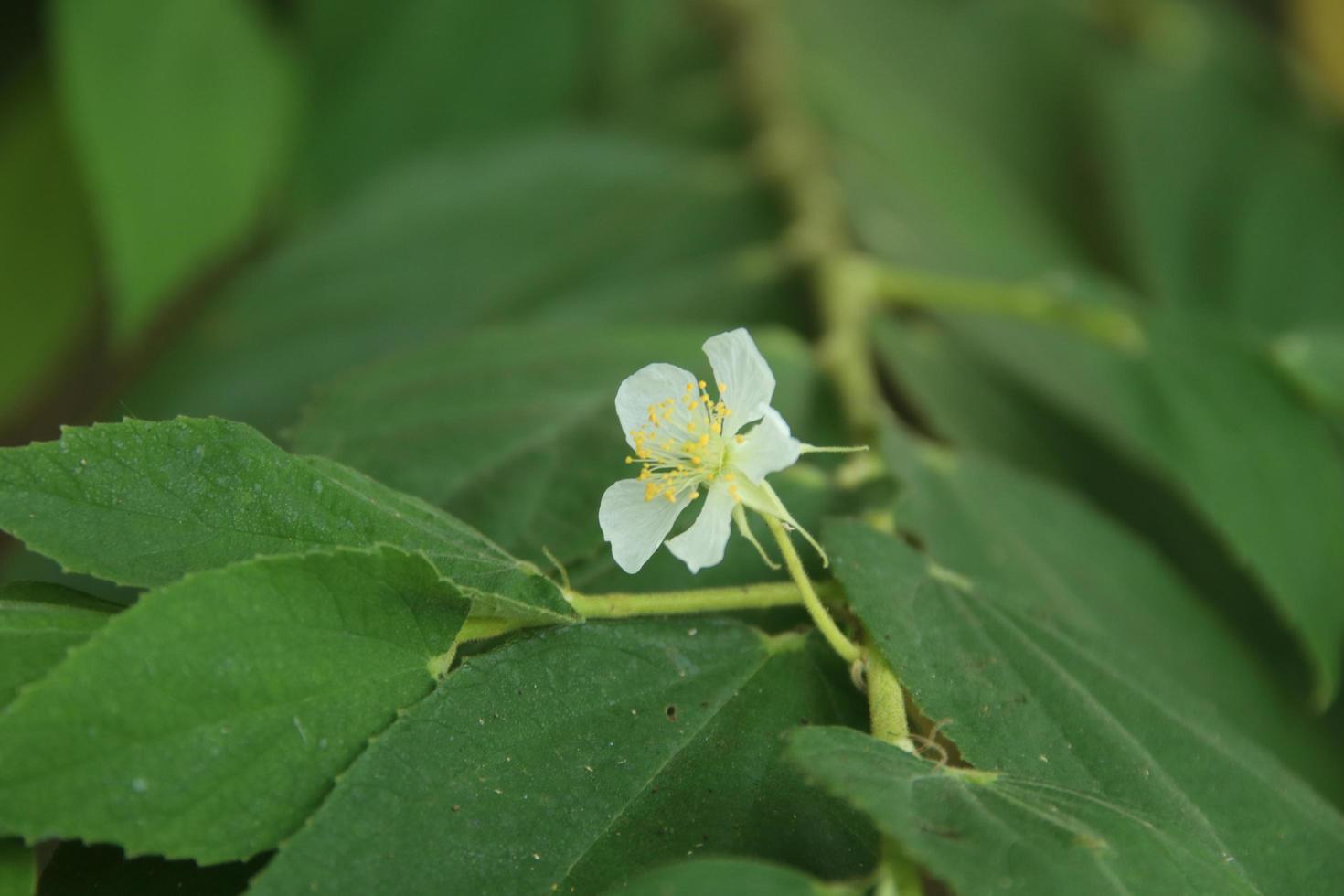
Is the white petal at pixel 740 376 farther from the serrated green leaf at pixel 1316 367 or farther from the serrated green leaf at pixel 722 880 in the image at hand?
the serrated green leaf at pixel 1316 367

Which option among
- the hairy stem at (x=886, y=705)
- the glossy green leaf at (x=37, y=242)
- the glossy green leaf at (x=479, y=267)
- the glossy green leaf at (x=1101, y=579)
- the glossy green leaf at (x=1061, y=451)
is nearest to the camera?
the hairy stem at (x=886, y=705)

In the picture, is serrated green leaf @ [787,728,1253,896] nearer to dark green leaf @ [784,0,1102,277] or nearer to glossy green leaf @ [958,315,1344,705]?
glossy green leaf @ [958,315,1344,705]

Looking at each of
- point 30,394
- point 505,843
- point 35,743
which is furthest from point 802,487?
point 30,394

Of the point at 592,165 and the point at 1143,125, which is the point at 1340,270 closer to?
the point at 1143,125

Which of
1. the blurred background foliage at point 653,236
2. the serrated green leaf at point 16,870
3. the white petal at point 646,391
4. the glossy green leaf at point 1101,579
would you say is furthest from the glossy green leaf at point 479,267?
the serrated green leaf at point 16,870

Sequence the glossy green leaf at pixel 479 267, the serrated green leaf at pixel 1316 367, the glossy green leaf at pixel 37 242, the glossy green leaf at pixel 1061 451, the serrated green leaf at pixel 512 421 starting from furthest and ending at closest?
the glossy green leaf at pixel 37 242 < the glossy green leaf at pixel 479 267 < the glossy green leaf at pixel 1061 451 < the serrated green leaf at pixel 1316 367 < the serrated green leaf at pixel 512 421

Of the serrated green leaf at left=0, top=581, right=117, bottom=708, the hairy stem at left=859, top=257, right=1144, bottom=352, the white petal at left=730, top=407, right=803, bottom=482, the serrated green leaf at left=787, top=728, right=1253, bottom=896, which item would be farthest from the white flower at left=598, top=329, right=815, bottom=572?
the hairy stem at left=859, top=257, right=1144, bottom=352

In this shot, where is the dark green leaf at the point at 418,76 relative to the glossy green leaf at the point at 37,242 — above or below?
above
